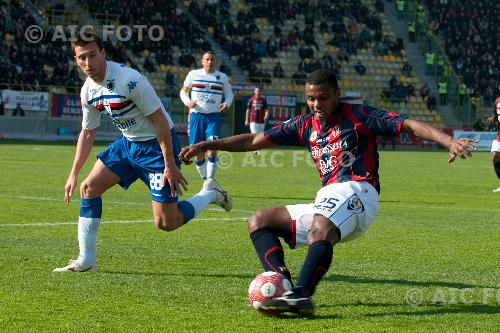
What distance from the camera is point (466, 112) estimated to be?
52688mm

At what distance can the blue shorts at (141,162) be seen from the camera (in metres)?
8.59

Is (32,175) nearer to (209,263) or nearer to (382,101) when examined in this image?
(209,263)

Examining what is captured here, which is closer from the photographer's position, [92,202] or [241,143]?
[241,143]

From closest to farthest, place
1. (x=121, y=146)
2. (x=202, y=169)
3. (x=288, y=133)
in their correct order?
(x=288, y=133) → (x=121, y=146) → (x=202, y=169)

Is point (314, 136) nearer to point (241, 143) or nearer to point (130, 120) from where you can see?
point (241, 143)

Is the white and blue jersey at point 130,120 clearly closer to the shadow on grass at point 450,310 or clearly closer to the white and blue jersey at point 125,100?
the white and blue jersey at point 125,100

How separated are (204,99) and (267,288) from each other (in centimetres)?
1379

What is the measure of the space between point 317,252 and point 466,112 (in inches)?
1873

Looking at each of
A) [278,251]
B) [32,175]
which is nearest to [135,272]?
[278,251]

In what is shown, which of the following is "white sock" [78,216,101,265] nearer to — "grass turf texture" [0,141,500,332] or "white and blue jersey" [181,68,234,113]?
"grass turf texture" [0,141,500,332]

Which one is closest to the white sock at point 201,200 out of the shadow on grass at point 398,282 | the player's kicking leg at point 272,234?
the shadow on grass at point 398,282

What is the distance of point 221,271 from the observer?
8609mm

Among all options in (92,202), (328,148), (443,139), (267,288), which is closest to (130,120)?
(92,202)

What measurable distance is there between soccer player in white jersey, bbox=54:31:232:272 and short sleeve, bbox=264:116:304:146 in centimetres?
91
